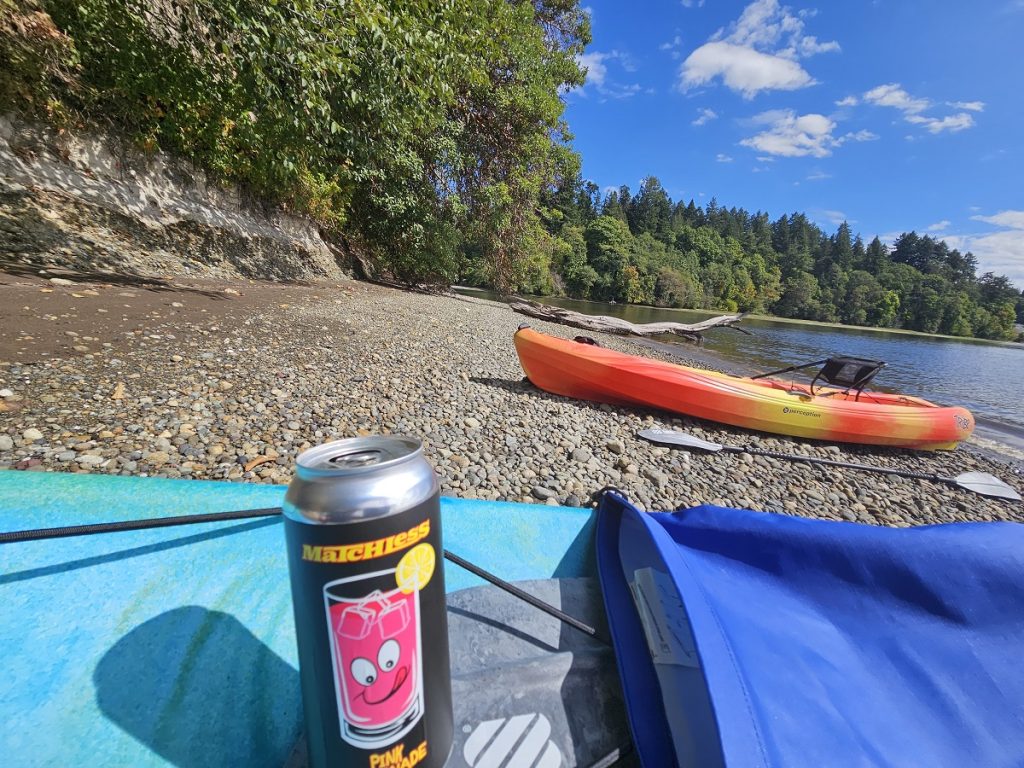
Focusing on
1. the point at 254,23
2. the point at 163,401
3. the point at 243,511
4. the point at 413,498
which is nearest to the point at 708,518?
the point at 413,498

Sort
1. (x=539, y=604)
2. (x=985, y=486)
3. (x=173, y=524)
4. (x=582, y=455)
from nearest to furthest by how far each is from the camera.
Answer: (x=539, y=604) → (x=173, y=524) → (x=582, y=455) → (x=985, y=486)

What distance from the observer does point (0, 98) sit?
5.89 meters

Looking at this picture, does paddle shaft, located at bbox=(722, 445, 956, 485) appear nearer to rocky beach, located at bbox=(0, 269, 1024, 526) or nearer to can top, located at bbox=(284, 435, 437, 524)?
rocky beach, located at bbox=(0, 269, 1024, 526)

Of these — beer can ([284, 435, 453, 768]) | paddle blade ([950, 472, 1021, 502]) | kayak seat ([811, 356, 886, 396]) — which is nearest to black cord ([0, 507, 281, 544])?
beer can ([284, 435, 453, 768])

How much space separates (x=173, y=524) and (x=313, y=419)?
2.24m

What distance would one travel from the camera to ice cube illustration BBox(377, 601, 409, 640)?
2.94 feet

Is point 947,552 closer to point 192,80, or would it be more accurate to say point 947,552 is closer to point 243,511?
point 243,511

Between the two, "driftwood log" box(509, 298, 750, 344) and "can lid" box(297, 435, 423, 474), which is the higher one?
"can lid" box(297, 435, 423, 474)

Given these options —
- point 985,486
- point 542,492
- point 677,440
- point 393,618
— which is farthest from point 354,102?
point 985,486

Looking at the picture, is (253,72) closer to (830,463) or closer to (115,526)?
(115,526)

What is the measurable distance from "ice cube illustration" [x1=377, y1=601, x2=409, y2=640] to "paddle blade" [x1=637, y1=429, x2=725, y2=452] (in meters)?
4.15

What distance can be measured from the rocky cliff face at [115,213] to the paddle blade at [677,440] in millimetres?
9429

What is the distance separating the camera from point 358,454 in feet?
3.12

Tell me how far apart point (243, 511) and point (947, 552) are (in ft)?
8.63
